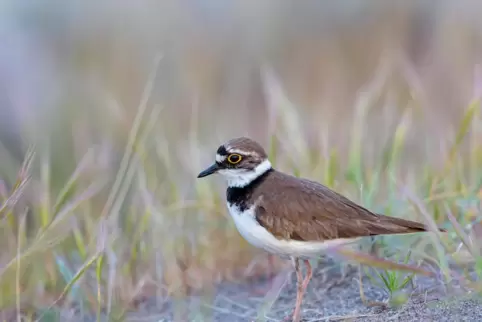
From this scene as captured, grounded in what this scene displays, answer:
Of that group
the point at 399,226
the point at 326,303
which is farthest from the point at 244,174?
the point at 399,226

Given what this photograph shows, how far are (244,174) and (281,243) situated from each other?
0.51m

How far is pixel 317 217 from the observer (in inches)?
152

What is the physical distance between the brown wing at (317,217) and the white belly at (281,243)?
0.02 m

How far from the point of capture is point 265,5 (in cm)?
1130

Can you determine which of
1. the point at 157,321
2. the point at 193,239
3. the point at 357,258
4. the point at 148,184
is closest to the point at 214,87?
the point at 148,184

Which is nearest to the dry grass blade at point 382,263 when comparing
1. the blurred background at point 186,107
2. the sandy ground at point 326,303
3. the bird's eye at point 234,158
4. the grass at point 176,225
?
the sandy ground at point 326,303

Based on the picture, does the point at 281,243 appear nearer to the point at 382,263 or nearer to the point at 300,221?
the point at 300,221

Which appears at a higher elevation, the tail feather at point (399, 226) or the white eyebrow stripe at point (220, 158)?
the white eyebrow stripe at point (220, 158)

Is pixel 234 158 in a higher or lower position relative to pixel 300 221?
higher

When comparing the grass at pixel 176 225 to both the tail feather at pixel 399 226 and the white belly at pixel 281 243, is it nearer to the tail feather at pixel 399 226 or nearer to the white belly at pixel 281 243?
the tail feather at pixel 399 226

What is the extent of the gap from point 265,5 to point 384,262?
8.60 metres

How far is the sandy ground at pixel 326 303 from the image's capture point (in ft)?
11.3

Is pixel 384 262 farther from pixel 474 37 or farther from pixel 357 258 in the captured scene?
pixel 474 37

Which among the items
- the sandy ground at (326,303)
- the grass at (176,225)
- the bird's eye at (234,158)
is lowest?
the sandy ground at (326,303)
